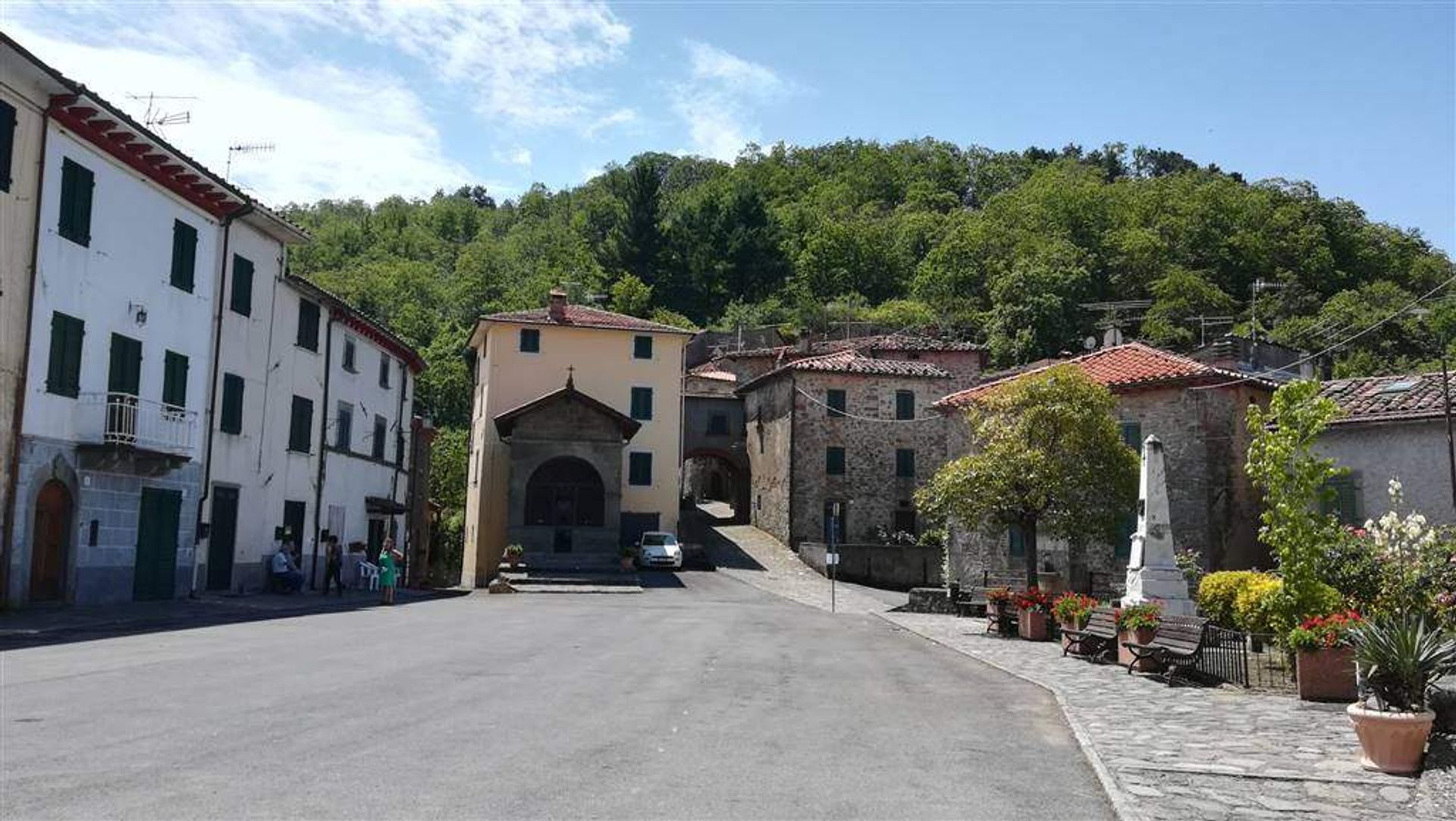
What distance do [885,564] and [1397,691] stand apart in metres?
36.0

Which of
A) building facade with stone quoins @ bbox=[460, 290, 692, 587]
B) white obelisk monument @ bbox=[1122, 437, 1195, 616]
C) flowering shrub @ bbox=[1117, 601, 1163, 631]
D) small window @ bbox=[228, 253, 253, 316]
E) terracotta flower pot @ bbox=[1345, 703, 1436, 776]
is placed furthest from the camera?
building facade with stone quoins @ bbox=[460, 290, 692, 587]

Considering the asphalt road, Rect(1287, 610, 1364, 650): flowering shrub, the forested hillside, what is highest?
the forested hillside

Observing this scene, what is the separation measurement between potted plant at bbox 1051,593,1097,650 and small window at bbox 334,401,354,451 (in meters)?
25.3

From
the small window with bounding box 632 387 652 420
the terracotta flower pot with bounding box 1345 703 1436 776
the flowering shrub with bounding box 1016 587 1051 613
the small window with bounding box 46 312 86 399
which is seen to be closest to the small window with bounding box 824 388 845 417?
the small window with bounding box 632 387 652 420

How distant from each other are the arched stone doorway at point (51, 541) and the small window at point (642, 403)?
27.9 metres

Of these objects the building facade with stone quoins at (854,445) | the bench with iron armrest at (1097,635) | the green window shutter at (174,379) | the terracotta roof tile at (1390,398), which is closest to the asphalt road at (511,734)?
the bench with iron armrest at (1097,635)

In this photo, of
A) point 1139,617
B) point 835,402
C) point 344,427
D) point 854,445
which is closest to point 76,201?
point 344,427

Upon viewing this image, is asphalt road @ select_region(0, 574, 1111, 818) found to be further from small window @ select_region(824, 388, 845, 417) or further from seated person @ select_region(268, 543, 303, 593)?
small window @ select_region(824, 388, 845, 417)

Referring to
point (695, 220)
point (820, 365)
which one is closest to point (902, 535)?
point (820, 365)

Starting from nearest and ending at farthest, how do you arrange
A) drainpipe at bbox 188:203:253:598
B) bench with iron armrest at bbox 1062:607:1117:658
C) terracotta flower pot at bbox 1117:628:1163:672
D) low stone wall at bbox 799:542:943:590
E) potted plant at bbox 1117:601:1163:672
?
1. terracotta flower pot at bbox 1117:628:1163:672
2. potted plant at bbox 1117:601:1163:672
3. bench with iron armrest at bbox 1062:607:1117:658
4. drainpipe at bbox 188:203:253:598
5. low stone wall at bbox 799:542:943:590

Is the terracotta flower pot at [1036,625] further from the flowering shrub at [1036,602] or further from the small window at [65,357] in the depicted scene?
the small window at [65,357]

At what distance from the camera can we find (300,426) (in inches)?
1316

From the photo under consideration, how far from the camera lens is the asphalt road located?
7207mm

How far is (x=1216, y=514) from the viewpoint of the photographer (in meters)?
30.7
